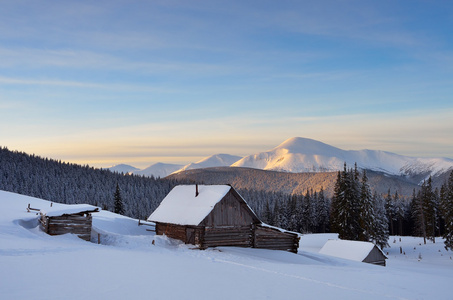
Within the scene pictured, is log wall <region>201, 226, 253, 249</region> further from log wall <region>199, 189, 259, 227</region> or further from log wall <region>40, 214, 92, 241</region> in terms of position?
log wall <region>40, 214, 92, 241</region>

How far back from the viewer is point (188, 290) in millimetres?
12773

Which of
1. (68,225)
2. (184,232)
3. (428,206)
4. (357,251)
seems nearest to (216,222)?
(184,232)

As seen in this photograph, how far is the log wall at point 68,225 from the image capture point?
25.9 m

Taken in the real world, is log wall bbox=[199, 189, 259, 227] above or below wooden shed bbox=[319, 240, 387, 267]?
above

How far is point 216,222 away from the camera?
3038cm

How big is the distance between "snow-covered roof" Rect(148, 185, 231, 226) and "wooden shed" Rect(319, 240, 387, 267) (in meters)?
18.9

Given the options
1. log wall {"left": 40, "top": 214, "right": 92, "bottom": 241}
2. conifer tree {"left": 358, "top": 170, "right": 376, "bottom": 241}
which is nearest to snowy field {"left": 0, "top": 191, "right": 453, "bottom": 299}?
log wall {"left": 40, "top": 214, "right": 92, "bottom": 241}

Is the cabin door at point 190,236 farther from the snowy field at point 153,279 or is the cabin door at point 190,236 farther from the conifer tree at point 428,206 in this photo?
the conifer tree at point 428,206

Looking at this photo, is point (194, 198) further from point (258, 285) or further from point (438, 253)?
point (438, 253)

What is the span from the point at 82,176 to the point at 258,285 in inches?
4688

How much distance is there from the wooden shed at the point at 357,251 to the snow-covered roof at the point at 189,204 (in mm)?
18853

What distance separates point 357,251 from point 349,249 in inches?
50.1

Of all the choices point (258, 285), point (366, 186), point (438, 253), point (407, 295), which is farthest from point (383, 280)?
point (438, 253)

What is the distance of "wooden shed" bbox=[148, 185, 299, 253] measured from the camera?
3002 cm
